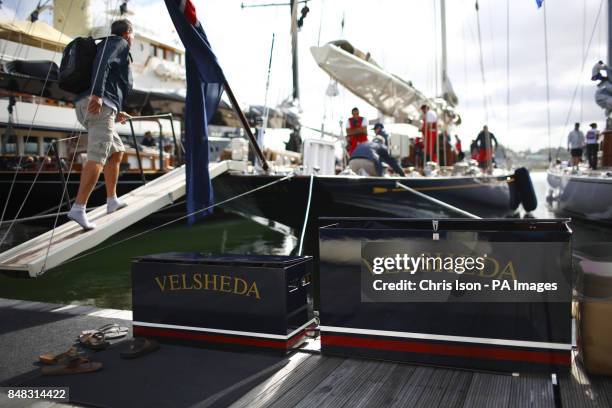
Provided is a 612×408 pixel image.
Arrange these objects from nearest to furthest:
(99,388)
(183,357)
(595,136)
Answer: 1. (99,388)
2. (183,357)
3. (595,136)

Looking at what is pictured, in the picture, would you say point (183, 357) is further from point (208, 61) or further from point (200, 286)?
point (208, 61)

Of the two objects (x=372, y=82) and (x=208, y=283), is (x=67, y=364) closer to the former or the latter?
(x=208, y=283)

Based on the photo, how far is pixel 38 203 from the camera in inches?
446

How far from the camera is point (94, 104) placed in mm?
4355

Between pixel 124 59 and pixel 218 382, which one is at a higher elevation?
pixel 124 59

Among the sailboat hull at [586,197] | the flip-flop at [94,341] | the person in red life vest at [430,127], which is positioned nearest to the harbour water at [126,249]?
the sailboat hull at [586,197]

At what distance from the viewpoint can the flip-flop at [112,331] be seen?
11.5ft

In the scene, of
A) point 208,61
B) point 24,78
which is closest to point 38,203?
point 24,78

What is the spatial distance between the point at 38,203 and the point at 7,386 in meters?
9.61

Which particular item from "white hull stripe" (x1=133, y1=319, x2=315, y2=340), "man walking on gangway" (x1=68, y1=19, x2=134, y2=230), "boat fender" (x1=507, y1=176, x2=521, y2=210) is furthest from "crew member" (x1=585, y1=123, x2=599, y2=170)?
"white hull stripe" (x1=133, y1=319, x2=315, y2=340)

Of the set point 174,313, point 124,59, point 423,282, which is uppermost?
point 124,59

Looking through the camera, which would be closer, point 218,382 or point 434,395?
point 434,395

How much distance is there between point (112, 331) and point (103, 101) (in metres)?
2.04

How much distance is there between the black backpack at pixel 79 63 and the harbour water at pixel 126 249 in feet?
4.76
